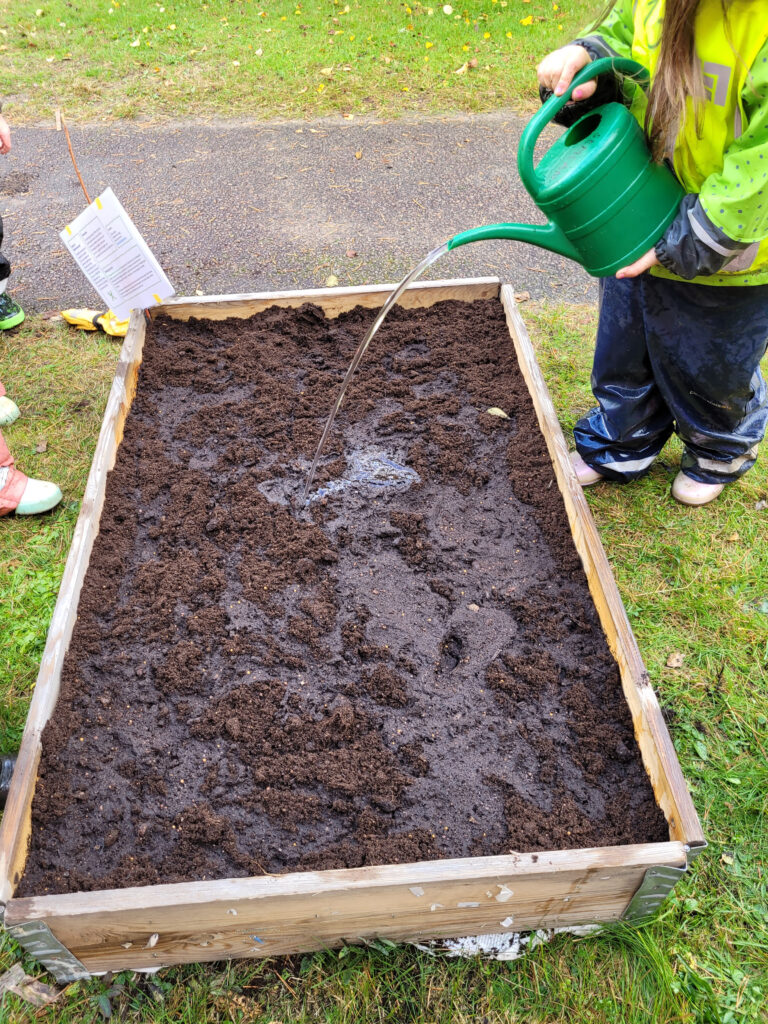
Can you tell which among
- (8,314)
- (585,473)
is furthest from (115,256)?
(585,473)

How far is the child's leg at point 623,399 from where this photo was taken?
2.29 meters

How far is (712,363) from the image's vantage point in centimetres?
217

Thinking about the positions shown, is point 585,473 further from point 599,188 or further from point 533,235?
point 599,188

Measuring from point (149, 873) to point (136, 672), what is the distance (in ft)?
1.85

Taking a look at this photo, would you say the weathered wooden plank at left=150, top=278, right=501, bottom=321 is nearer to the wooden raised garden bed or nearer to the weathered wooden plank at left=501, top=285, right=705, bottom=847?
the wooden raised garden bed

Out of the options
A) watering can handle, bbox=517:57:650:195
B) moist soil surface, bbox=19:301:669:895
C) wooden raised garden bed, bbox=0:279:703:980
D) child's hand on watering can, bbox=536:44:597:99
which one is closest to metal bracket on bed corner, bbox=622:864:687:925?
wooden raised garden bed, bbox=0:279:703:980

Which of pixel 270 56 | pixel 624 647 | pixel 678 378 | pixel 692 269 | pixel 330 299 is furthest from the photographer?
pixel 270 56

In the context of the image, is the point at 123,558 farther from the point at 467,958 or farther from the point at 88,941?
the point at 467,958

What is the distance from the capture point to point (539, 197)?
1.74 meters

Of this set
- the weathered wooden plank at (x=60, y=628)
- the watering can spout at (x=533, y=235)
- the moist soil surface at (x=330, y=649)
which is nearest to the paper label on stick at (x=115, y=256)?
the weathered wooden plank at (x=60, y=628)

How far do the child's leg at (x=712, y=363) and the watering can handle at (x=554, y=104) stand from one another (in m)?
0.56

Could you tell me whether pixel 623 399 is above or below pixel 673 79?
below

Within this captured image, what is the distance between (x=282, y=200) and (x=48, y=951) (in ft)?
14.0

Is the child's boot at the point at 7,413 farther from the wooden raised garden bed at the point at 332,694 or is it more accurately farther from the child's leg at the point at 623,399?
the child's leg at the point at 623,399
